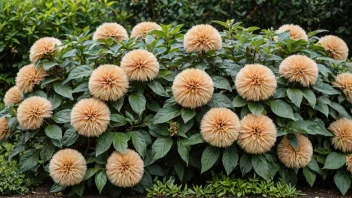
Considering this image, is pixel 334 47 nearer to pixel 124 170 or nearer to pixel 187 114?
pixel 187 114

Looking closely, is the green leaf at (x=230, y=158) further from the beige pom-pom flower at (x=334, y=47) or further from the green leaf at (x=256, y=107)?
the beige pom-pom flower at (x=334, y=47)

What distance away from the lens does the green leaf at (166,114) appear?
4.02 metres

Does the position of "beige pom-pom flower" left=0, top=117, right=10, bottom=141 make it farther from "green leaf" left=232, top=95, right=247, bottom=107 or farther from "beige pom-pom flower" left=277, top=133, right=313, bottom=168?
"beige pom-pom flower" left=277, top=133, right=313, bottom=168

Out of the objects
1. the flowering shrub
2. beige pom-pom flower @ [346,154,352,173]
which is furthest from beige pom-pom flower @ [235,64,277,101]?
beige pom-pom flower @ [346,154,352,173]

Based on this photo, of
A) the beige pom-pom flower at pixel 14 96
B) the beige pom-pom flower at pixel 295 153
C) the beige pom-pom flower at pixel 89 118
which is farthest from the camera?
the beige pom-pom flower at pixel 14 96

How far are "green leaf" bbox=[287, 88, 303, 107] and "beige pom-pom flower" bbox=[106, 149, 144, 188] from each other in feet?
4.20

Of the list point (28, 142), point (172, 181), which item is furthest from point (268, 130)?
point (28, 142)

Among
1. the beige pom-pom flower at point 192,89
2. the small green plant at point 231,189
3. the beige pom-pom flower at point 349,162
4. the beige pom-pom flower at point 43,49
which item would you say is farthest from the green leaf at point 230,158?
the beige pom-pom flower at point 43,49

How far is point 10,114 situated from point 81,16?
278 centimetres

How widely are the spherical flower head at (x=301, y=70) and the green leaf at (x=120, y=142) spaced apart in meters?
1.37

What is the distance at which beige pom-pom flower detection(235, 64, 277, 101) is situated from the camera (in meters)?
3.95

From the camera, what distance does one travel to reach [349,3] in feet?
22.7

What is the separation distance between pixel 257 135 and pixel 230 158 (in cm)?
28

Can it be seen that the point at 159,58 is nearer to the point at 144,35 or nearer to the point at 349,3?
the point at 144,35
